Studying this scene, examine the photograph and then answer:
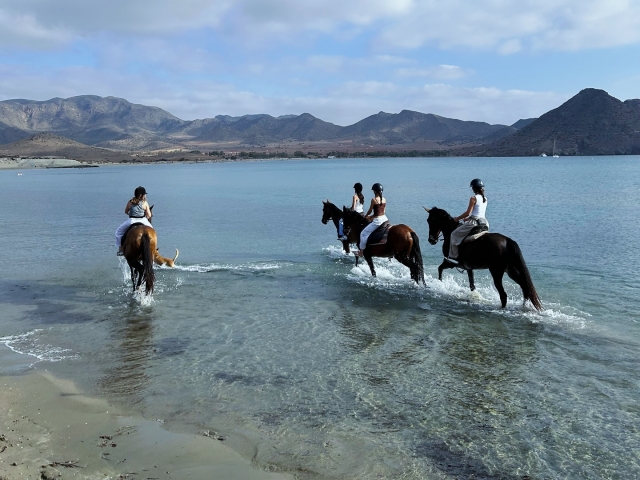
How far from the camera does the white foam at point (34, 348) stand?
28.4ft

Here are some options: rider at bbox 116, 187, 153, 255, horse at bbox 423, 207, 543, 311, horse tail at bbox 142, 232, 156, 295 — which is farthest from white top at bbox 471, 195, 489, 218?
rider at bbox 116, 187, 153, 255

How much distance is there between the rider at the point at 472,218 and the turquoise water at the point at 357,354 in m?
1.21

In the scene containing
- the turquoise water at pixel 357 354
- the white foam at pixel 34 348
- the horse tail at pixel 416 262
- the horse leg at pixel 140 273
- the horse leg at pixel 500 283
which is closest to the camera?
the turquoise water at pixel 357 354

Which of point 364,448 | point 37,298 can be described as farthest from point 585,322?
point 37,298

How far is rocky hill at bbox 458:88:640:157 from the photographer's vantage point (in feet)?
527

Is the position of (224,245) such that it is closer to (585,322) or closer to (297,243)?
(297,243)

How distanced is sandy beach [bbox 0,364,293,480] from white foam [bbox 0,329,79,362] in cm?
165

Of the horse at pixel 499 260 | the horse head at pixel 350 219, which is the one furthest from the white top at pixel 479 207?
the horse head at pixel 350 219

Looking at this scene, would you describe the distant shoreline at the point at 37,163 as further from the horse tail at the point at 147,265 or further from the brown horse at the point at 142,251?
the horse tail at the point at 147,265

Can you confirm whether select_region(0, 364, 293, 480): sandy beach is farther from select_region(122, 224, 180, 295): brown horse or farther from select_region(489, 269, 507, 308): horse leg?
select_region(489, 269, 507, 308): horse leg

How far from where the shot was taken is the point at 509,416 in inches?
252

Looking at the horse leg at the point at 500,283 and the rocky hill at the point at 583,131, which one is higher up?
the rocky hill at the point at 583,131

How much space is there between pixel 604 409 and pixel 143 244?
378 inches

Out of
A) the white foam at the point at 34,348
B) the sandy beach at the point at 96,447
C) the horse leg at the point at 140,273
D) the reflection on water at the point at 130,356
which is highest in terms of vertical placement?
the horse leg at the point at 140,273
